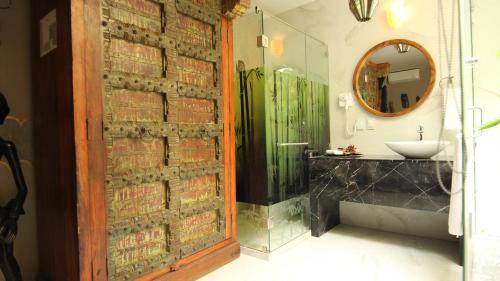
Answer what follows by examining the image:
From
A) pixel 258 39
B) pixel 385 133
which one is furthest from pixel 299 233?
pixel 258 39

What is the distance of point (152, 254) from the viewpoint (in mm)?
1793

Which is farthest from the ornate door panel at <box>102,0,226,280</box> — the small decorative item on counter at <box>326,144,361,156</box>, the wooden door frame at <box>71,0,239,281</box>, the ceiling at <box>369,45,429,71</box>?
the ceiling at <box>369,45,429,71</box>

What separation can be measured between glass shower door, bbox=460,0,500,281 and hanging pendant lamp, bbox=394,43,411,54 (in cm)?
151

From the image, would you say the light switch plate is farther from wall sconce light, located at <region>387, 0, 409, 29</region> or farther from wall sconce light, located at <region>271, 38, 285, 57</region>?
wall sconce light, located at <region>387, 0, 409, 29</region>

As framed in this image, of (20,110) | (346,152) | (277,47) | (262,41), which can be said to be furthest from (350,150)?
(20,110)

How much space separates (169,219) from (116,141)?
62 cm

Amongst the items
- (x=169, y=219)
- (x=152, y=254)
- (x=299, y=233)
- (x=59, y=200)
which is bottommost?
(x=299, y=233)

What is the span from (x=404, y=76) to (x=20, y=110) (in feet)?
10.8

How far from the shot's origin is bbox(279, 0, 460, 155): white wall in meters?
2.75

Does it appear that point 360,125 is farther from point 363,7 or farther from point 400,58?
point 363,7

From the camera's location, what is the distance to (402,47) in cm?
289

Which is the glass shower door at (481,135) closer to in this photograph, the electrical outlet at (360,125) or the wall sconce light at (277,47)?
the wall sconce light at (277,47)

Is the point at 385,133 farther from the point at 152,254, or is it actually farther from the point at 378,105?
the point at 152,254

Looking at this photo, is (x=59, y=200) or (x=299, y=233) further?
(x=299, y=233)
